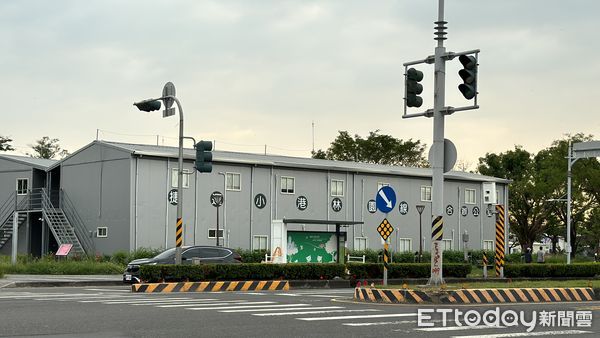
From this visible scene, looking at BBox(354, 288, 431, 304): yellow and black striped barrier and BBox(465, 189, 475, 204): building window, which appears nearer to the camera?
BBox(354, 288, 431, 304): yellow and black striped barrier

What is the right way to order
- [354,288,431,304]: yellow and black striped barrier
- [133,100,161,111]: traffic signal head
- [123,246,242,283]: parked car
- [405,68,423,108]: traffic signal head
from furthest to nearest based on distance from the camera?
[123,246,242,283]: parked car, [133,100,161,111]: traffic signal head, [354,288,431,304]: yellow and black striped barrier, [405,68,423,108]: traffic signal head

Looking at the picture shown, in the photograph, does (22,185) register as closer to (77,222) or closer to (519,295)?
(77,222)

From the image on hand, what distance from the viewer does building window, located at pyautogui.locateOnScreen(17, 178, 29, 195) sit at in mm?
57812

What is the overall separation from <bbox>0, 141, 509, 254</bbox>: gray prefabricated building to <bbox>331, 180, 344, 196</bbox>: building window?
0.06 m

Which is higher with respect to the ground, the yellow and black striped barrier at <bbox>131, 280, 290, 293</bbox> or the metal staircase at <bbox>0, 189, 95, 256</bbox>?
the metal staircase at <bbox>0, 189, 95, 256</bbox>

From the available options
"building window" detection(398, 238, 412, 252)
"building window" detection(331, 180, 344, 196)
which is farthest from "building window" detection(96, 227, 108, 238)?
"building window" detection(398, 238, 412, 252)

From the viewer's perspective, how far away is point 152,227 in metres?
50.7

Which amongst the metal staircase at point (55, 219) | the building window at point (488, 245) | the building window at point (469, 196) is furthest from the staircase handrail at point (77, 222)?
the building window at point (488, 245)

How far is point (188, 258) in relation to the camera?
34.3 m

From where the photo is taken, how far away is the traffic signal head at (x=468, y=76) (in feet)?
63.2

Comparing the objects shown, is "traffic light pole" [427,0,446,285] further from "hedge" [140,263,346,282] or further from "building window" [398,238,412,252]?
"building window" [398,238,412,252]

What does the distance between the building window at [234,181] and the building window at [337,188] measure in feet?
23.1

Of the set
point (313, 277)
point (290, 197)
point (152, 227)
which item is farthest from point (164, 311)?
point (290, 197)

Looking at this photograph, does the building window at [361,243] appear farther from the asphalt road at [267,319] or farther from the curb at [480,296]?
the asphalt road at [267,319]
